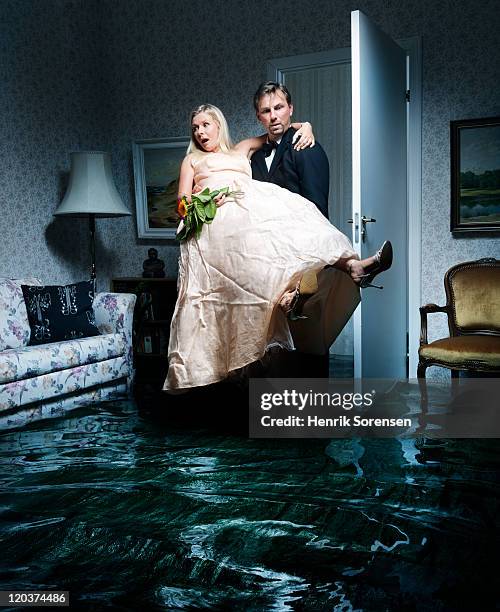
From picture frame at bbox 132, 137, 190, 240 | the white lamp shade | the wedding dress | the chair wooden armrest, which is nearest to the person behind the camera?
the wedding dress

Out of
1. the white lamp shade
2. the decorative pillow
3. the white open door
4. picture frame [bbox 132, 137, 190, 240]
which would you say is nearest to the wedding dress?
the white open door

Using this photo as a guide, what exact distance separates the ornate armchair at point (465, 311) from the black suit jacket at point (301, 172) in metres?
1.11

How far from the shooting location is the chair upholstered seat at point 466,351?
3.91 meters

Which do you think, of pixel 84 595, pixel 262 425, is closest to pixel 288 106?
pixel 262 425

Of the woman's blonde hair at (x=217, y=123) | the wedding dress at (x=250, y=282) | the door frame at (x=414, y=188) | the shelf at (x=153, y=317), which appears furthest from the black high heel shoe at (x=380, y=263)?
the shelf at (x=153, y=317)

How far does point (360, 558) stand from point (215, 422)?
75.1 inches

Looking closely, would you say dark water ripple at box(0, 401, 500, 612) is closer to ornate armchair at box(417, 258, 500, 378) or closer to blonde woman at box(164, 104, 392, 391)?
blonde woman at box(164, 104, 392, 391)

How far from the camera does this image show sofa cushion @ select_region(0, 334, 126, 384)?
12.4 ft

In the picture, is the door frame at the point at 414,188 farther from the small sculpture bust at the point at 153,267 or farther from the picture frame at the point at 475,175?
the small sculpture bust at the point at 153,267

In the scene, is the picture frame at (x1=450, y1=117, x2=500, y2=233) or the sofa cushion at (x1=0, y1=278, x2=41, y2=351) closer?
the sofa cushion at (x1=0, y1=278, x2=41, y2=351)

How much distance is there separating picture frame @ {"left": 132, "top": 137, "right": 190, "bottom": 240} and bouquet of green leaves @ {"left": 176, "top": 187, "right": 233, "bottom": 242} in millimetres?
2234

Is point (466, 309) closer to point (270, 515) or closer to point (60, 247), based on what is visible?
point (270, 515)

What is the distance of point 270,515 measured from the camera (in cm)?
240

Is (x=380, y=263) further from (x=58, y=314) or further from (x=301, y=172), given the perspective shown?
(x=58, y=314)
